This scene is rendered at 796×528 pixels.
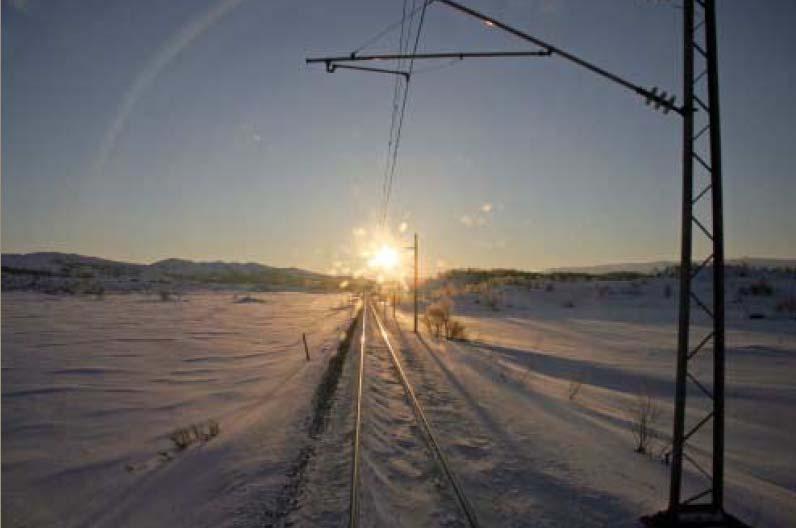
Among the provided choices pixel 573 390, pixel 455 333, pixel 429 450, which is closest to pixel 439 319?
pixel 455 333

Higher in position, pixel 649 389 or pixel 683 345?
pixel 683 345

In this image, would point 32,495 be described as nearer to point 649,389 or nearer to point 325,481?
point 325,481

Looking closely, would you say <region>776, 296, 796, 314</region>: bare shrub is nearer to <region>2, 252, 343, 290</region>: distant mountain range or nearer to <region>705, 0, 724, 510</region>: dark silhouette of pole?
<region>705, 0, 724, 510</region>: dark silhouette of pole

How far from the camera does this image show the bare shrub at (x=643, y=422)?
723 centimetres

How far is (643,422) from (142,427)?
9.34m

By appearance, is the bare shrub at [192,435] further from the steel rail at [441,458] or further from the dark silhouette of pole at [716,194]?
the dark silhouette of pole at [716,194]

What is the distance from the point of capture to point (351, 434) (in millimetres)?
8062

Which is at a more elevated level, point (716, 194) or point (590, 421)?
point (716, 194)

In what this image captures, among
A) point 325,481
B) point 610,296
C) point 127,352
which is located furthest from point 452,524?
point 610,296

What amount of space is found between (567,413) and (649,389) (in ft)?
13.4

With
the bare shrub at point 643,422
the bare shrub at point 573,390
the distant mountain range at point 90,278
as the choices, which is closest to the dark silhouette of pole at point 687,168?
the bare shrub at point 643,422

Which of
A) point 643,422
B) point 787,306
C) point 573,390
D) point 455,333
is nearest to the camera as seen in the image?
point 643,422

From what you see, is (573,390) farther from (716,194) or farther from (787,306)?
(787,306)

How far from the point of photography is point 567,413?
943cm
